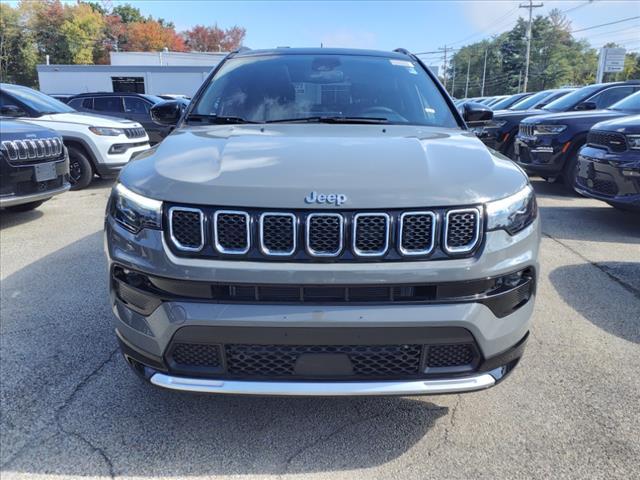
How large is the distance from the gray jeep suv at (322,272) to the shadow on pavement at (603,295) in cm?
176

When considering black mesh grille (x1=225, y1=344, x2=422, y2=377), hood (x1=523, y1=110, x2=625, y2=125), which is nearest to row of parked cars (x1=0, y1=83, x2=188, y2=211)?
black mesh grille (x1=225, y1=344, x2=422, y2=377)

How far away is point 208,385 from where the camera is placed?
6.45ft

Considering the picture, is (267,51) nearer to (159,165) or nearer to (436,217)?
(159,165)

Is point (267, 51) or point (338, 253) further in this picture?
point (267, 51)

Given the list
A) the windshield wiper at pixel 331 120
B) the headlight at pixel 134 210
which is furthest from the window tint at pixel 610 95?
the headlight at pixel 134 210

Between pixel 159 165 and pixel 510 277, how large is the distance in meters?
1.53

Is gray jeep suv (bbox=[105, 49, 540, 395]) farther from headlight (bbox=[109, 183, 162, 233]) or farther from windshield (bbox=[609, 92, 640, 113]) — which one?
windshield (bbox=[609, 92, 640, 113])

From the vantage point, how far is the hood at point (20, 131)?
5559 millimetres

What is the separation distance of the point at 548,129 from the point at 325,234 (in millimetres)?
7236

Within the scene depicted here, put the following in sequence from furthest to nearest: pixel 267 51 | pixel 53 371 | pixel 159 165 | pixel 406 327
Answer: pixel 267 51 → pixel 53 371 → pixel 159 165 → pixel 406 327

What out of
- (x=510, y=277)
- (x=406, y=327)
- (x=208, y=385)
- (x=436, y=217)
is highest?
(x=436, y=217)

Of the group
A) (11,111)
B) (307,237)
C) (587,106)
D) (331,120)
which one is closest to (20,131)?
(11,111)

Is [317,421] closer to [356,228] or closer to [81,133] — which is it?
[356,228]

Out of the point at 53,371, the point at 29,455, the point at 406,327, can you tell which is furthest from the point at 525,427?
the point at 53,371
